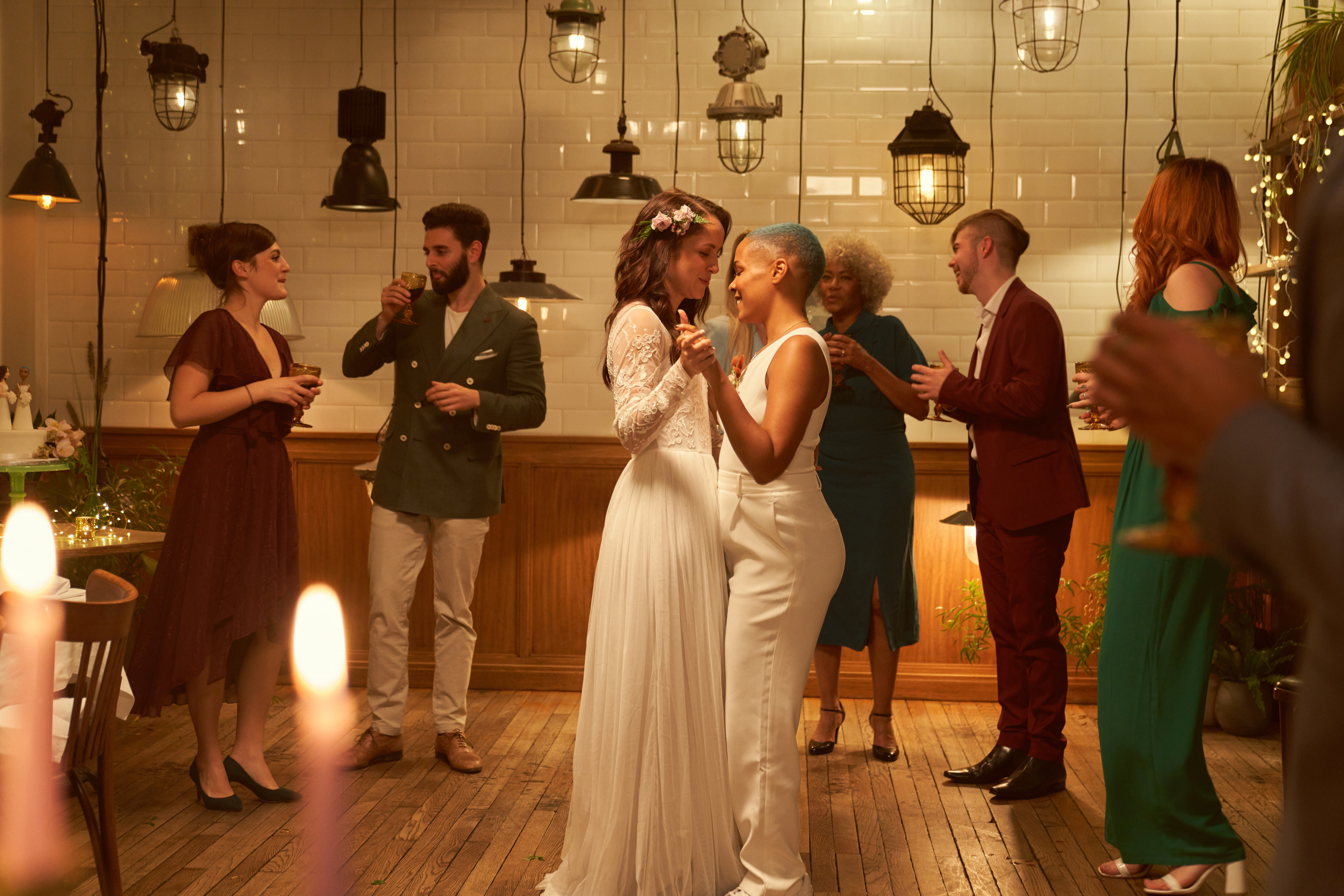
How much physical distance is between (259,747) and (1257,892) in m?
3.03

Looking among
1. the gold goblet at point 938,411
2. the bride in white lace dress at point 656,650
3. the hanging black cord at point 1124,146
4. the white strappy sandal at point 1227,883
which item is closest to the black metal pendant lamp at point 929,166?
the gold goblet at point 938,411

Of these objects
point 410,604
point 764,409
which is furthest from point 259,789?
point 764,409

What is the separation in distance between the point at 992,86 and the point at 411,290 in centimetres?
308

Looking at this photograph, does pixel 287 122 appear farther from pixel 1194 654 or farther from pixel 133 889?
pixel 1194 654

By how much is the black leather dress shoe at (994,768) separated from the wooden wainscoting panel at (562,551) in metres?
2.03

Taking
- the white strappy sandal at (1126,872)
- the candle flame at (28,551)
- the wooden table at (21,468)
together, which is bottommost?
the white strappy sandal at (1126,872)

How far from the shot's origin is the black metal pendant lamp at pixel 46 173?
5102 millimetres

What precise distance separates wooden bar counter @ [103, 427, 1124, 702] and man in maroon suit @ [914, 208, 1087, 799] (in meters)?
1.36

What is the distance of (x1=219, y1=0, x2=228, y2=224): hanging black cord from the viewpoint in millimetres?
5617

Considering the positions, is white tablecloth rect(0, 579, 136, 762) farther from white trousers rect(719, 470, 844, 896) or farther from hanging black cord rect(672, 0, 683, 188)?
hanging black cord rect(672, 0, 683, 188)

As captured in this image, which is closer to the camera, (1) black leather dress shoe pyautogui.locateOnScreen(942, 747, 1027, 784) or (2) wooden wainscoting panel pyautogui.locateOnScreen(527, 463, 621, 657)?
(1) black leather dress shoe pyautogui.locateOnScreen(942, 747, 1027, 784)

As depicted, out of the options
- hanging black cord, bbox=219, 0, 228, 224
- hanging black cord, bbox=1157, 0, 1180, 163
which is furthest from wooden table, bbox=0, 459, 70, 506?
hanging black cord, bbox=1157, 0, 1180, 163

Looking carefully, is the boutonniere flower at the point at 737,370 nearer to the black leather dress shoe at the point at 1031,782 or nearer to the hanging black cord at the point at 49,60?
the black leather dress shoe at the point at 1031,782

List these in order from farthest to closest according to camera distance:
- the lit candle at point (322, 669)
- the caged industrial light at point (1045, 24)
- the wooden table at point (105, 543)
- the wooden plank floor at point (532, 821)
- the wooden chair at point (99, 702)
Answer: the caged industrial light at point (1045, 24), the wooden table at point (105, 543), the wooden plank floor at point (532, 821), the wooden chair at point (99, 702), the lit candle at point (322, 669)
